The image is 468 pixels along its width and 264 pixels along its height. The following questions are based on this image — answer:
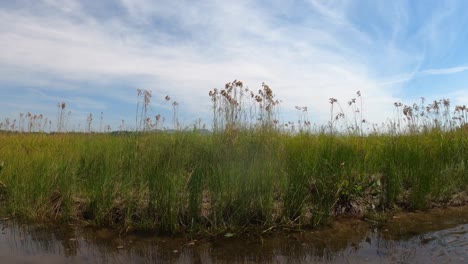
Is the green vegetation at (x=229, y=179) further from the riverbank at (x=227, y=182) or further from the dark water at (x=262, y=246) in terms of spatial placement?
the dark water at (x=262, y=246)

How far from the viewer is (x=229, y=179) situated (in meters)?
4.15

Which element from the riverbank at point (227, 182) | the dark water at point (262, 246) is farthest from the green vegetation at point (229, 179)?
the dark water at point (262, 246)

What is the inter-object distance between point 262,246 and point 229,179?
2.77 feet

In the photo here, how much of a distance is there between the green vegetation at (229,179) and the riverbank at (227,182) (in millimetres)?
13

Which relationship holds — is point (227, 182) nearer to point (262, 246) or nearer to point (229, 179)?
point (229, 179)

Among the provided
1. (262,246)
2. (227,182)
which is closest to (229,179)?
(227,182)

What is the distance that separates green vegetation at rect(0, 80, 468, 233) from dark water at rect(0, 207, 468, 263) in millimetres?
223

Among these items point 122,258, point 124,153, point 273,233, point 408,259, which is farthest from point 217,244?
point 124,153

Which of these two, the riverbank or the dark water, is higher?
the riverbank

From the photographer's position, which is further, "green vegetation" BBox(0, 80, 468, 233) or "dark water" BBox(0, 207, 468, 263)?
"green vegetation" BBox(0, 80, 468, 233)

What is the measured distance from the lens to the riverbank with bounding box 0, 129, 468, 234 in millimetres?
4035

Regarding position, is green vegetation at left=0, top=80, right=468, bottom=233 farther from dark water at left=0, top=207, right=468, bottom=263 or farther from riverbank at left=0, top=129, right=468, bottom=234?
dark water at left=0, top=207, right=468, bottom=263

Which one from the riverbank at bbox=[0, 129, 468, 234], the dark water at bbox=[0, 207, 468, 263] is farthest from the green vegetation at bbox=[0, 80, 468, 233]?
the dark water at bbox=[0, 207, 468, 263]

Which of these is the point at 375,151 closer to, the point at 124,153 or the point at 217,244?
the point at 217,244
